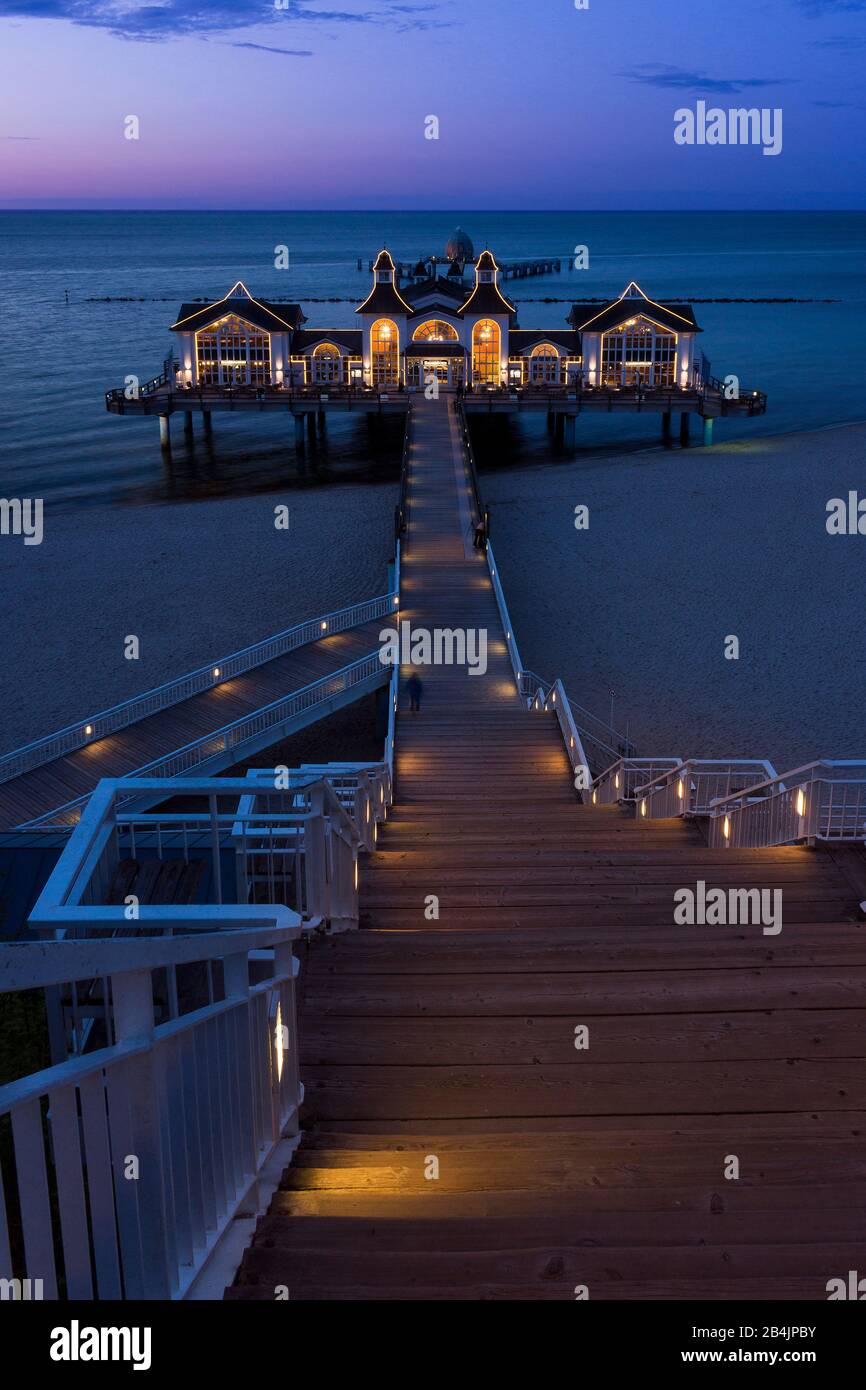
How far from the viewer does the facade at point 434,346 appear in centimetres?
5278

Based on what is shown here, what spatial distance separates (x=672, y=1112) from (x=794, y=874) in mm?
3583

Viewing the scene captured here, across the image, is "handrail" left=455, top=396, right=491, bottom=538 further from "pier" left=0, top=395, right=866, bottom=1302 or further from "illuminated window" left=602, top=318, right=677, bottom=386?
"pier" left=0, top=395, right=866, bottom=1302

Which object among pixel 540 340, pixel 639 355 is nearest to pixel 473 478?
pixel 540 340

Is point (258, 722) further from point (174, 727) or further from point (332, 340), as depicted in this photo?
point (332, 340)

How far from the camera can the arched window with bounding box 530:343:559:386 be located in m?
53.6

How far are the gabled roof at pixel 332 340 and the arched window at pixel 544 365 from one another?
312 inches

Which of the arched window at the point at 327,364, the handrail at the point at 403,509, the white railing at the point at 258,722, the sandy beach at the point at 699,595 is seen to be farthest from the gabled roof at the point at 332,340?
the white railing at the point at 258,722

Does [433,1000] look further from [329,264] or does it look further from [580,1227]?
[329,264]

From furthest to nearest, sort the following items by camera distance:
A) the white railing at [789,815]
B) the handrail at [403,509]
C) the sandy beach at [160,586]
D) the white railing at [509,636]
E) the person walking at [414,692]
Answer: the handrail at [403,509] < the sandy beach at [160,586] < the white railing at [509,636] < the person walking at [414,692] < the white railing at [789,815]

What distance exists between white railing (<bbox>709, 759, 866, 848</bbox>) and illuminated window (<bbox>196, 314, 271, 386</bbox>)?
46.5 metres

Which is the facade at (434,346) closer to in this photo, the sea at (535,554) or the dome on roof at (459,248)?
the sea at (535,554)

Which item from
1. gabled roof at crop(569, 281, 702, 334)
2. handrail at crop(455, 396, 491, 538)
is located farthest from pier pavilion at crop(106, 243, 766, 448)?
handrail at crop(455, 396, 491, 538)
